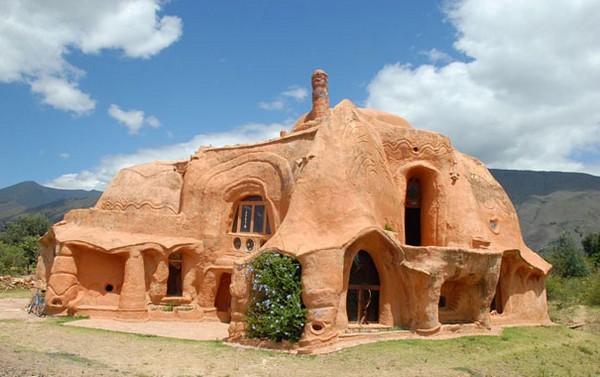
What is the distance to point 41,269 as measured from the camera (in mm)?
20312

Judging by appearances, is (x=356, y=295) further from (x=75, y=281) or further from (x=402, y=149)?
(x=75, y=281)

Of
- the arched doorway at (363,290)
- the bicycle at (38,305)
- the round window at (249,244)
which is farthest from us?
the round window at (249,244)

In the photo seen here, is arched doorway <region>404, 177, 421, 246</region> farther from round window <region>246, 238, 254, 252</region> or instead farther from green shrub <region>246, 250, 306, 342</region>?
green shrub <region>246, 250, 306, 342</region>

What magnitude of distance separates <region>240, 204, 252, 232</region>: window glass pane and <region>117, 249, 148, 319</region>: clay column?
3.97 metres

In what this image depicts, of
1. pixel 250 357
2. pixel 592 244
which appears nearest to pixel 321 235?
pixel 250 357

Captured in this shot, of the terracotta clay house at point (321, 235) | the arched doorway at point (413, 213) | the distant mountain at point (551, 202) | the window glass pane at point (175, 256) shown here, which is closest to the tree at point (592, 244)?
the distant mountain at point (551, 202)

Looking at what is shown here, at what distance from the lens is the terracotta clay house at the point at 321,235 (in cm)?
1446

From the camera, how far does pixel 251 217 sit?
63.1 ft

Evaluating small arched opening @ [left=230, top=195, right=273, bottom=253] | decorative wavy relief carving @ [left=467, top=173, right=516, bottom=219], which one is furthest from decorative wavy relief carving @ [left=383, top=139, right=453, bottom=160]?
small arched opening @ [left=230, top=195, right=273, bottom=253]

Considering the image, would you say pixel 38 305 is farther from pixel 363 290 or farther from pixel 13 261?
pixel 13 261

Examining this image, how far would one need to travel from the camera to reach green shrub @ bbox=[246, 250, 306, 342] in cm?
1277

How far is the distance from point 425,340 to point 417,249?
2.61 meters

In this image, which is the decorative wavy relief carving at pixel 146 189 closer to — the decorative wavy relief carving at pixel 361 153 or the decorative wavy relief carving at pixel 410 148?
the decorative wavy relief carving at pixel 361 153

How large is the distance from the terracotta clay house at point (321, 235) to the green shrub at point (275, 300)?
0.31 meters
